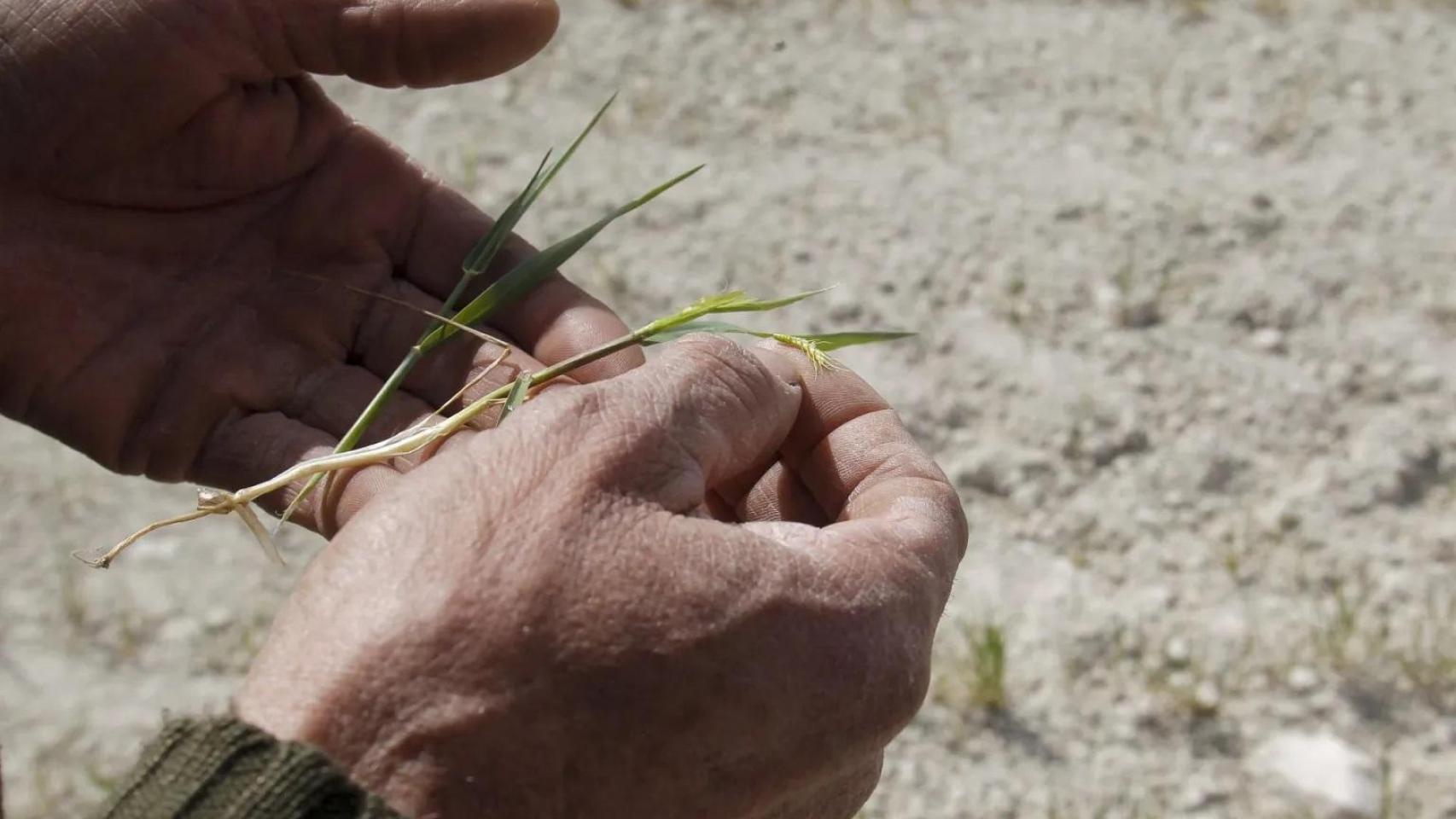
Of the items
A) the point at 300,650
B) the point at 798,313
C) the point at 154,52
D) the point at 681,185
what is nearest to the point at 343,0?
the point at 154,52

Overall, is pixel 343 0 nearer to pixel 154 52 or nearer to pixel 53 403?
pixel 154 52

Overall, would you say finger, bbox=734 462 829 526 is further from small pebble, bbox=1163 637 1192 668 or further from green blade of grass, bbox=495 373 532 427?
small pebble, bbox=1163 637 1192 668

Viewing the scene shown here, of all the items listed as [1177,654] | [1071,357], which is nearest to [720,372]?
[1177,654]

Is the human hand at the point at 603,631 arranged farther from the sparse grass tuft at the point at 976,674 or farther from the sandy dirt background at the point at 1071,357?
the sandy dirt background at the point at 1071,357

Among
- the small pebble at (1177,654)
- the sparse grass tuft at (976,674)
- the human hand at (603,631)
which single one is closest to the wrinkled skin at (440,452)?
the human hand at (603,631)

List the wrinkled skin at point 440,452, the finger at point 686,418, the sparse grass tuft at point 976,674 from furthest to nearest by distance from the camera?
the sparse grass tuft at point 976,674 < the finger at point 686,418 < the wrinkled skin at point 440,452

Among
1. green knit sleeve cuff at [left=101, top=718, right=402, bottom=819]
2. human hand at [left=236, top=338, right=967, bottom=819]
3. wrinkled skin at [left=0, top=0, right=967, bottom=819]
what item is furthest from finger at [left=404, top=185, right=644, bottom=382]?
green knit sleeve cuff at [left=101, top=718, right=402, bottom=819]
